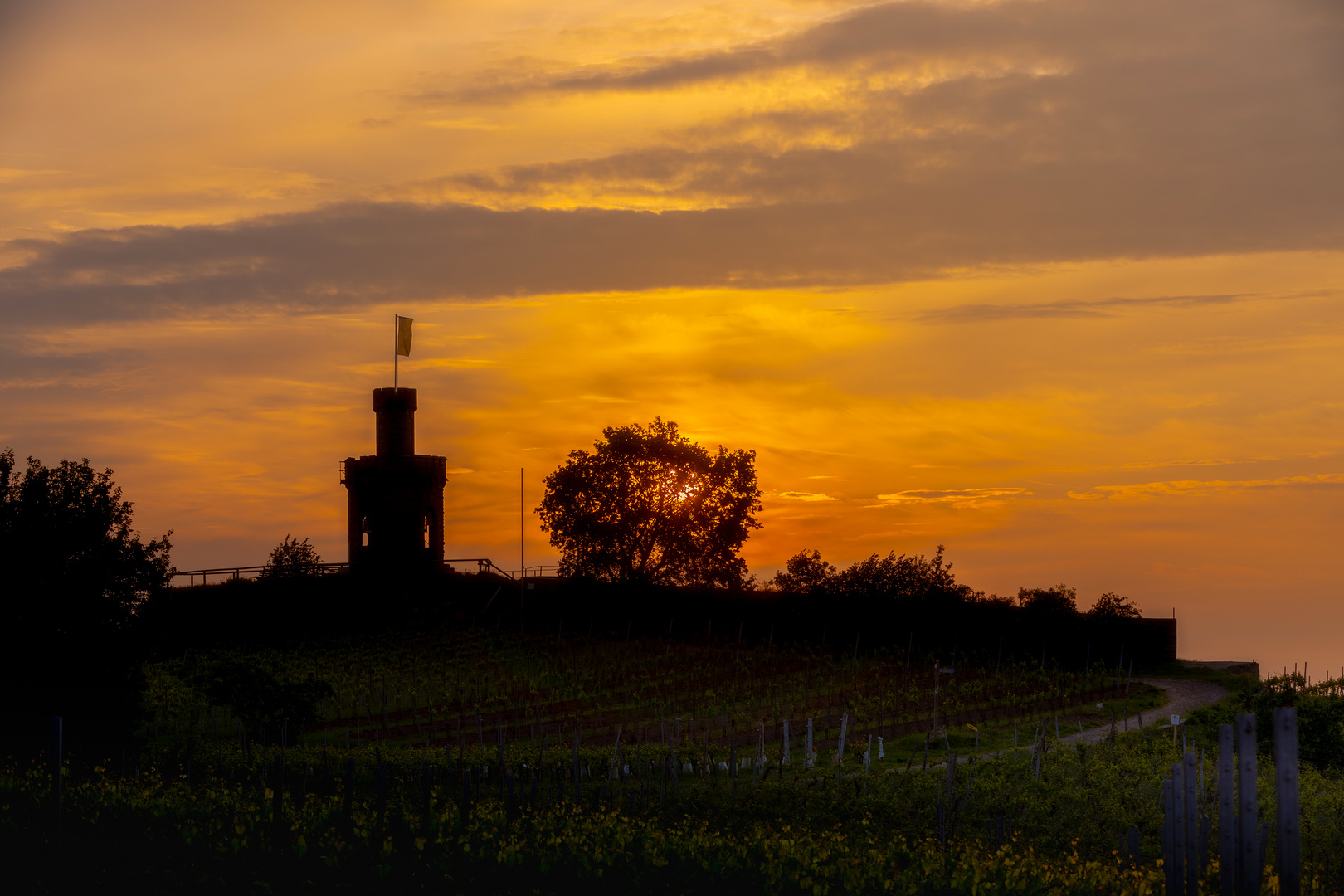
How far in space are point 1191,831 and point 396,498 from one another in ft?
163

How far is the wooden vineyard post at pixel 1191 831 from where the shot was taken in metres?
14.7

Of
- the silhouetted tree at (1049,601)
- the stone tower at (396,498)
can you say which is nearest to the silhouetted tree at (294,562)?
the stone tower at (396,498)

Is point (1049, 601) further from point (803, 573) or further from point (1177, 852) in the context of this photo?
point (1177, 852)

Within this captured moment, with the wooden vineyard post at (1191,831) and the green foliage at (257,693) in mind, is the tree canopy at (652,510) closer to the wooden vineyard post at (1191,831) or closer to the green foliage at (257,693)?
the green foliage at (257,693)

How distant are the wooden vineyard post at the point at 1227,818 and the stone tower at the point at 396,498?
51.3 metres

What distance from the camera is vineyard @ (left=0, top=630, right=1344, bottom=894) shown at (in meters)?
15.4

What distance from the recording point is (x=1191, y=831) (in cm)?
1501

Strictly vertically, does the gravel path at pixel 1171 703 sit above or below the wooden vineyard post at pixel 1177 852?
below

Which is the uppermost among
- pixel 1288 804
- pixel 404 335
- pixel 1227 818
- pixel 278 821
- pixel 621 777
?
pixel 404 335

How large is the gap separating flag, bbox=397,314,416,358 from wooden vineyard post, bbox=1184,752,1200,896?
50.9 meters

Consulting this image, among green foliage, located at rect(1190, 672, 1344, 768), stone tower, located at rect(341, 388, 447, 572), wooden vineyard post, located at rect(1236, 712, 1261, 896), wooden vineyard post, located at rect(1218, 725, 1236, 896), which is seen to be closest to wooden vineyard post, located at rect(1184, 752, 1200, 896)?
wooden vineyard post, located at rect(1218, 725, 1236, 896)

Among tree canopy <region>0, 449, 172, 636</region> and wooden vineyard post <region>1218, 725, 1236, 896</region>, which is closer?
wooden vineyard post <region>1218, 725, 1236, 896</region>

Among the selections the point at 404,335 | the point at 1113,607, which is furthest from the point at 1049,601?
the point at 404,335

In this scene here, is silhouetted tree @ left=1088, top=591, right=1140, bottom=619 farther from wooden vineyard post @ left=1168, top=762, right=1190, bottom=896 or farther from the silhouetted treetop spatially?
wooden vineyard post @ left=1168, top=762, right=1190, bottom=896
